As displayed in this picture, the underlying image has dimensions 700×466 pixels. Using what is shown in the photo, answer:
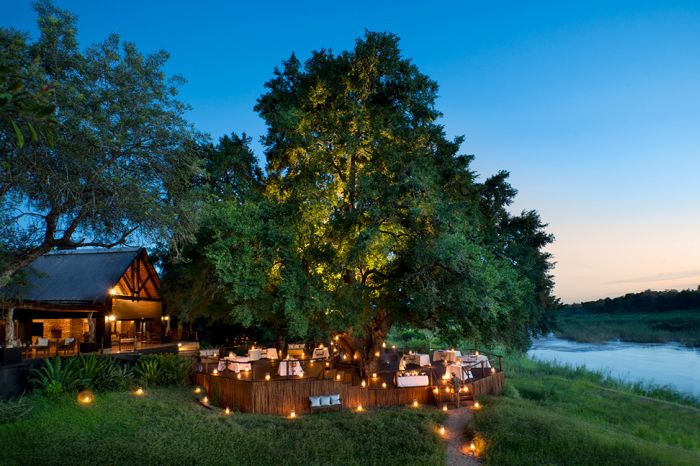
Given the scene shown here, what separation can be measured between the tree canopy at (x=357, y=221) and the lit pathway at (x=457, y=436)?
313 centimetres

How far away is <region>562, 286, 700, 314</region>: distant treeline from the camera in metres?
71.2

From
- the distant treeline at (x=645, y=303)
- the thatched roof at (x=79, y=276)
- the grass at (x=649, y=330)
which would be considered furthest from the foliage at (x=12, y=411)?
the distant treeline at (x=645, y=303)

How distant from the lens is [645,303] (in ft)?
255

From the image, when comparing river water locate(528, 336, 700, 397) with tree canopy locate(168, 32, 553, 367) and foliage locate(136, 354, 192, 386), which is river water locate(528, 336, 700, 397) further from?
foliage locate(136, 354, 192, 386)

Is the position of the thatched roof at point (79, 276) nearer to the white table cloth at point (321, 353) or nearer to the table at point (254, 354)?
the table at point (254, 354)

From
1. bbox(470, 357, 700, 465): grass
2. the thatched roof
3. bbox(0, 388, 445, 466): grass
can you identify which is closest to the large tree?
bbox(0, 388, 445, 466): grass

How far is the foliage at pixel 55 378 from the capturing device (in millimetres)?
12059

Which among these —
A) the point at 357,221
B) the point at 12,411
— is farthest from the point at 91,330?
the point at 357,221

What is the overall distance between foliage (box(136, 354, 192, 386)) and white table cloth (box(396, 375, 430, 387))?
7.40 metres

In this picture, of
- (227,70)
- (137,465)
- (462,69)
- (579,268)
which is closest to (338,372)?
(137,465)

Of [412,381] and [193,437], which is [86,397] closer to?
[193,437]

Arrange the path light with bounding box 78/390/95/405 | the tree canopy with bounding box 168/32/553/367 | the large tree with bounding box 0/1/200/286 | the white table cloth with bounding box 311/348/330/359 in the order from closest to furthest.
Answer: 1. the large tree with bounding box 0/1/200/286
2. the path light with bounding box 78/390/95/405
3. the tree canopy with bounding box 168/32/553/367
4. the white table cloth with bounding box 311/348/330/359

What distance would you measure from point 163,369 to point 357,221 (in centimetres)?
838

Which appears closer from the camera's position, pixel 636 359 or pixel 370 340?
pixel 370 340
